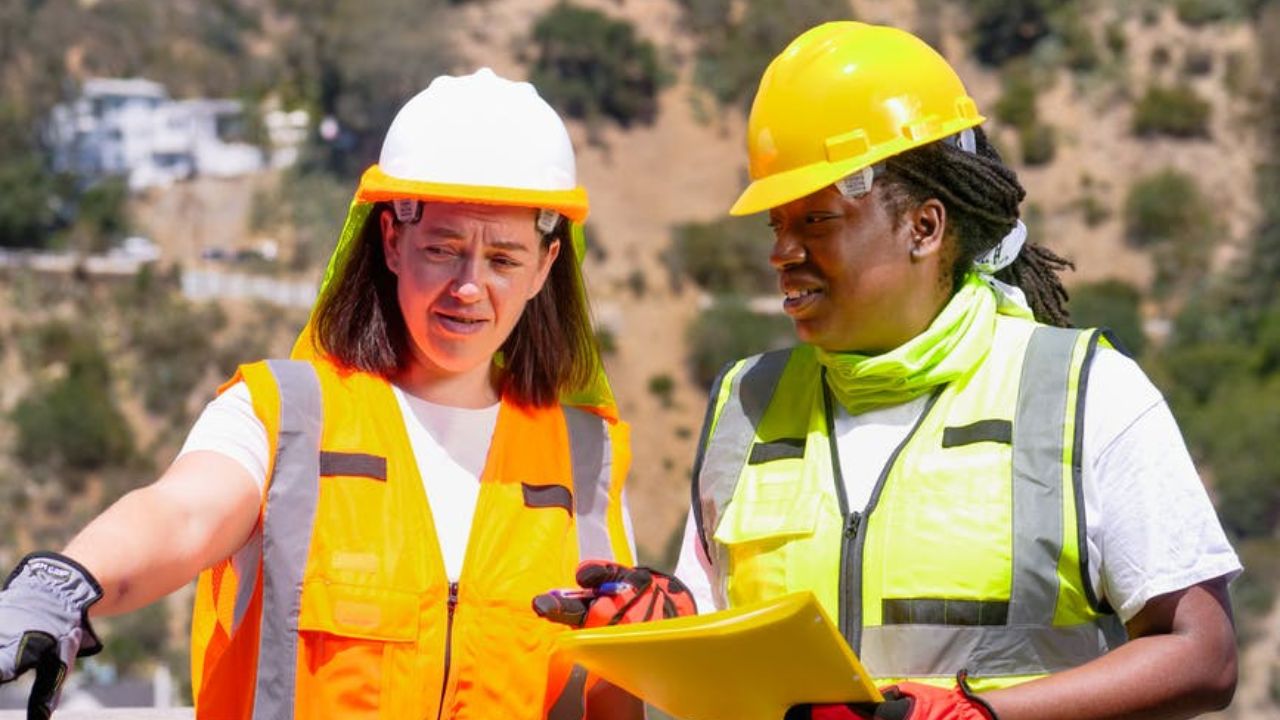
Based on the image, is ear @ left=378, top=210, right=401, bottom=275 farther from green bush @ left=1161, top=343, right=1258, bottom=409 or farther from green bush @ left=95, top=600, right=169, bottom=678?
green bush @ left=1161, top=343, right=1258, bottom=409

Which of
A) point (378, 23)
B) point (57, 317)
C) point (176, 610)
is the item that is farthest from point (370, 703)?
point (378, 23)

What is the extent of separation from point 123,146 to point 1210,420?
82.4 ft

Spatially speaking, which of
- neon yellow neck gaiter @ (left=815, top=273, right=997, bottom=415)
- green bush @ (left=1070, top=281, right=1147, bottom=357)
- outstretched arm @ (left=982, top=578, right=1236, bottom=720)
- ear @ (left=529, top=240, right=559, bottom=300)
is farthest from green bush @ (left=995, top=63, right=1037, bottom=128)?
outstretched arm @ (left=982, top=578, right=1236, bottom=720)

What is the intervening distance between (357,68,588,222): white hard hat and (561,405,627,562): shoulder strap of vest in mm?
391

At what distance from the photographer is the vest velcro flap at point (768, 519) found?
3.08 meters

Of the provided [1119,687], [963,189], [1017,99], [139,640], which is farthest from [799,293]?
[1017,99]

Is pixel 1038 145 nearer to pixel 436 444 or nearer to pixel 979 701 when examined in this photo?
pixel 436 444

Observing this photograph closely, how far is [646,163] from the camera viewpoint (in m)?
51.8

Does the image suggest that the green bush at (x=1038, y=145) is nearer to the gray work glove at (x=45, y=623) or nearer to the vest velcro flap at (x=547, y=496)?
the vest velcro flap at (x=547, y=496)

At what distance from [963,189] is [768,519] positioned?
0.54 metres

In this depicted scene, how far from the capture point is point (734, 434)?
3.27 meters

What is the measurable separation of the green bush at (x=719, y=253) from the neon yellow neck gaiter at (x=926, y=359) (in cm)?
4389

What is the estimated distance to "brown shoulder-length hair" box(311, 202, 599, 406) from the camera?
3494 mm

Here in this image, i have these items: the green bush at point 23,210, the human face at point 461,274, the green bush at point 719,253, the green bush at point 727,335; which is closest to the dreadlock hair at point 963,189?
the human face at point 461,274
